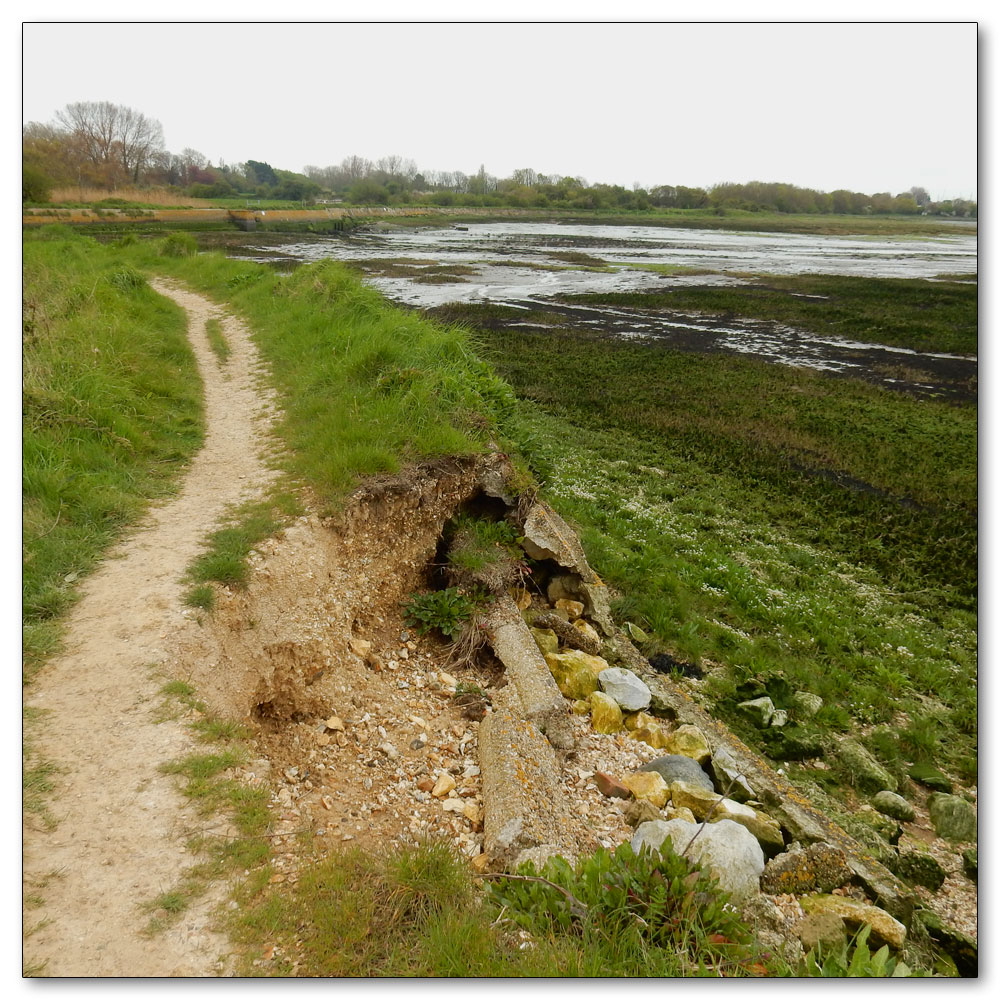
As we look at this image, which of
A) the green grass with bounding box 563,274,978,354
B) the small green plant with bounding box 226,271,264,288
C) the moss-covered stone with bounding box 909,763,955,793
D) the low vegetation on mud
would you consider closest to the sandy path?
the low vegetation on mud

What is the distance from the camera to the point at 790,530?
11898 millimetres

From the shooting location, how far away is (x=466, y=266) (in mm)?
42688

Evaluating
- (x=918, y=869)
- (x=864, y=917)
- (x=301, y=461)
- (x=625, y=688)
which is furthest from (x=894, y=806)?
(x=301, y=461)

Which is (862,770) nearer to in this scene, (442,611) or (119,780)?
(442,611)

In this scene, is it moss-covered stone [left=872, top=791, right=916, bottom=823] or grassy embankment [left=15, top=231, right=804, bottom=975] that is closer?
grassy embankment [left=15, top=231, right=804, bottom=975]

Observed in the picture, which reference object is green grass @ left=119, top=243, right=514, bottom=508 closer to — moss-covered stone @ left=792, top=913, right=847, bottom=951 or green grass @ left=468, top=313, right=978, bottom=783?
green grass @ left=468, top=313, right=978, bottom=783

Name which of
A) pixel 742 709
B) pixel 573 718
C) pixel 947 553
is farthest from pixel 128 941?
pixel 947 553

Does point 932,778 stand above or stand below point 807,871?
below

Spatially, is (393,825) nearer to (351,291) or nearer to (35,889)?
(35,889)

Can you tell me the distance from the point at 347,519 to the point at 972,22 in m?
6.28

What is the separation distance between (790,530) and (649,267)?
127ft

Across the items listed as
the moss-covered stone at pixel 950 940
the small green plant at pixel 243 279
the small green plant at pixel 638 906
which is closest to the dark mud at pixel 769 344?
the small green plant at pixel 243 279

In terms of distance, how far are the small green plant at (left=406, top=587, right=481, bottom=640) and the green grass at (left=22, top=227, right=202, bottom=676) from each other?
9.76ft

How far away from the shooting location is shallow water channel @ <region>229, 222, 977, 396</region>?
77.2ft
